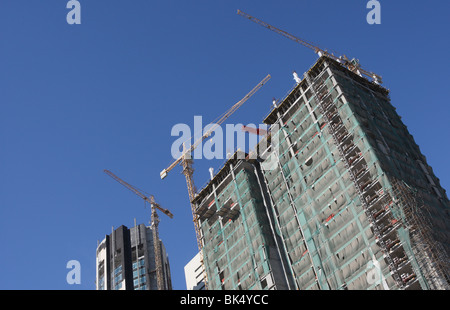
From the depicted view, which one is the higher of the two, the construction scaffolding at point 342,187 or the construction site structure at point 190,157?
the construction site structure at point 190,157

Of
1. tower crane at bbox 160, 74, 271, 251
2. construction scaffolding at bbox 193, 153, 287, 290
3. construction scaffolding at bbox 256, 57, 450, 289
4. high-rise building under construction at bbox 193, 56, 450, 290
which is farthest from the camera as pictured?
tower crane at bbox 160, 74, 271, 251

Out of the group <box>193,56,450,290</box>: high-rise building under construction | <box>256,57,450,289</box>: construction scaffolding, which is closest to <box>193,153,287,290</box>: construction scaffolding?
<box>193,56,450,290</box>: high-rise building under construction

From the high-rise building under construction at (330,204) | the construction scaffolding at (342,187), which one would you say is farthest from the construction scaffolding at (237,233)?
the construction scaffolding at (342,187)

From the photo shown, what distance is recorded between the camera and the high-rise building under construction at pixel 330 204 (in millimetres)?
66938

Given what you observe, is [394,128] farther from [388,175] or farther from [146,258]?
[146,258]

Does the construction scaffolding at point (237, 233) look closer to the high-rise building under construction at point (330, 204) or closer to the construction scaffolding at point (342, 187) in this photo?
the high-rise building under construction at point (330, 204)

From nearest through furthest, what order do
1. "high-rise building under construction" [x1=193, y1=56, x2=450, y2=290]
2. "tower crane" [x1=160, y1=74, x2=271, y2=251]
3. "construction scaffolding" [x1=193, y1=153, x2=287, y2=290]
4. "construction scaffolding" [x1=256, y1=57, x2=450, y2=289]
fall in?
"high-rise building under construction" [x1=193, y1=56, x2=450, y2=290] < "construction scaffolding" [x1=256, y1=57, x2=450, y2=289] < "construction scaffolding" [x1=193, y1=153, x2=287, y2=290] < "tower crane" [x1=160, y1=74, x2=271, y2=251]

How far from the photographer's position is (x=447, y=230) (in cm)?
7081

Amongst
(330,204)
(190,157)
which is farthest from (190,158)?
(330,204)

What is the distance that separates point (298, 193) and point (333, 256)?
47.5 ft

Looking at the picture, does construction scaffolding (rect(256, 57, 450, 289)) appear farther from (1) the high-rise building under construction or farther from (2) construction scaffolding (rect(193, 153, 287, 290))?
(2) construction scaffolding (rect(193, 153, 287, 290))

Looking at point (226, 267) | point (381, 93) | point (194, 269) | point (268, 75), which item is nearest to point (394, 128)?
point (381, 93)

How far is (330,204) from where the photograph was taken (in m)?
77.9

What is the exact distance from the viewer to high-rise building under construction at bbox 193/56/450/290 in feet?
220
